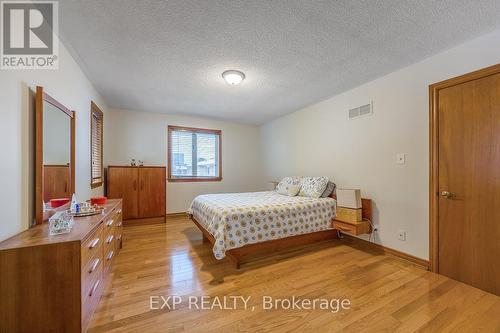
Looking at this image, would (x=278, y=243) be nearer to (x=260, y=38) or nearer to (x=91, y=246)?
(x=91, y=246)

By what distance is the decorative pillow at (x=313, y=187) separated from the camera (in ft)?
10.8

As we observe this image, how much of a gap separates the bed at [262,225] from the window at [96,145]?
1.70 meters

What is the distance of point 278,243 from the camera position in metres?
2.66

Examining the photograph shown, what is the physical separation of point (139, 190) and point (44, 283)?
9.72 feet

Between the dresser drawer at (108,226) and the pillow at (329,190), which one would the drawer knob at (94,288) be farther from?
the pillow at (329,190)

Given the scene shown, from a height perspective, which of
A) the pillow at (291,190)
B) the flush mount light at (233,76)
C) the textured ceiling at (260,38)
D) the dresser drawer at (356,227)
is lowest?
the dresser drawer at (356,227)

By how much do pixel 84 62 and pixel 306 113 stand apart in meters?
3.56

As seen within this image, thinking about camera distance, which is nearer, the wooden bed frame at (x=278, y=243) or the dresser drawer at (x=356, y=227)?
the wooden bed frame at (x=278, y=243)

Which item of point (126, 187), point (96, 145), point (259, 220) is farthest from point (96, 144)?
point (259, 220)

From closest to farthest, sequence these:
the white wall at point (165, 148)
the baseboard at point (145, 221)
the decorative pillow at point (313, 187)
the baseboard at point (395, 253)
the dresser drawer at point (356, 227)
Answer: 1. the baseboard at point (395, 253)
2. the dresser drawer at point (356, 227)
3. the decorative pillow at point (313, 187)
4. the baseboard at point (145, 221)
5. the white wall at point (165, 148)

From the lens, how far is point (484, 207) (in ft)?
6.23

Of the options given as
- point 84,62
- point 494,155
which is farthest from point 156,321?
point 494,155

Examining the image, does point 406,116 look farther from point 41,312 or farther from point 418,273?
point 41,312

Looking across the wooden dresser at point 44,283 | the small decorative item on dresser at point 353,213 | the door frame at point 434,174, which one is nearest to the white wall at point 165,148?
the small decorative item on dresser at point 353,213
